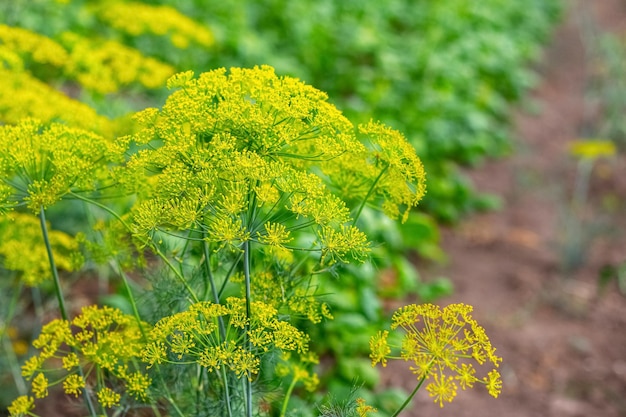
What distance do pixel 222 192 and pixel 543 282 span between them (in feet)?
12.9

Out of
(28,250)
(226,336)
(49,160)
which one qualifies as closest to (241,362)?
(226,336)

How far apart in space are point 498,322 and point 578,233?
4.06 feet

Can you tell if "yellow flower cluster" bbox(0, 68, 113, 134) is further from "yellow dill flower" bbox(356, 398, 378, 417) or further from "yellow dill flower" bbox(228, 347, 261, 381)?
"yellow dill flower" bbox(356, 398, 378, 417)

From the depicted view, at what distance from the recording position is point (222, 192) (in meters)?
1.74

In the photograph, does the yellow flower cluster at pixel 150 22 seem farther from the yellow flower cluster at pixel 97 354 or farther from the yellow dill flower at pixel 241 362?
the yellow dill flower at pixel 241 362

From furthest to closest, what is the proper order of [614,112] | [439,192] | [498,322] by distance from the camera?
[614,112] < [439,192] < [498,322]

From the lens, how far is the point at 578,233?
17.6ft

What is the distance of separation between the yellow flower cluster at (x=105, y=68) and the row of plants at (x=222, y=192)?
10 millimetres

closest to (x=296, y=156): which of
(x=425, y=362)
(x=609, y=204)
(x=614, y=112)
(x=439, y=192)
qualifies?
(x=425, y=362)

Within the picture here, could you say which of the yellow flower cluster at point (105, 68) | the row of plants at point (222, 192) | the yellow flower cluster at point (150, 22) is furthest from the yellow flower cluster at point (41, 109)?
the yellow flower cluster at point (150, 22)

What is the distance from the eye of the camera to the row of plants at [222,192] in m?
1.74

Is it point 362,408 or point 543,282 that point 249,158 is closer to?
point 362,408

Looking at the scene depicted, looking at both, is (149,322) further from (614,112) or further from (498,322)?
(614,112)

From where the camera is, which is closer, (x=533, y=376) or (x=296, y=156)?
(x=296, y=156)
